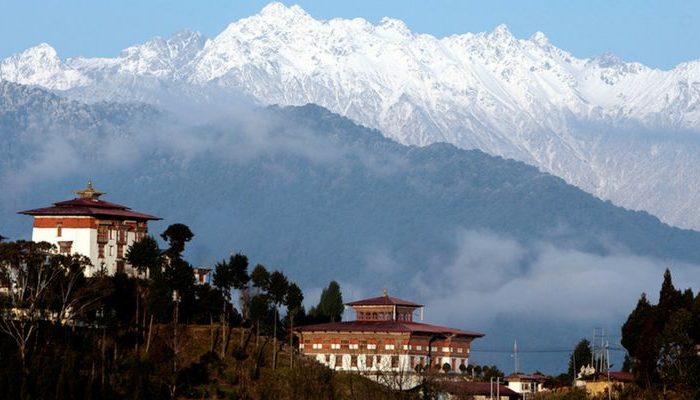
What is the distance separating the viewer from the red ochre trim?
518ft

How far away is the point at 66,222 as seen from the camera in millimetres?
158750

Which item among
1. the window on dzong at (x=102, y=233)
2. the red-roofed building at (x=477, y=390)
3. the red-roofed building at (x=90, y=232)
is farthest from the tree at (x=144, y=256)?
the red-roofed building at (x=477, y=390)

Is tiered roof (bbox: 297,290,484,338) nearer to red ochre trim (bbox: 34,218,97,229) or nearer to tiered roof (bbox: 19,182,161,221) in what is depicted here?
tiered roof (bbox: 19,182,161,221)

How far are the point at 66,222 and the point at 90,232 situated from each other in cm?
280

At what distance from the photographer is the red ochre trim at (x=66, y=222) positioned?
Answer: 158 meters

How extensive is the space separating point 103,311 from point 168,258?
15.7 meters

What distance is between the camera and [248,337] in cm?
14600

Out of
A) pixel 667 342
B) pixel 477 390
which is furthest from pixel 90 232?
pixel 667 342

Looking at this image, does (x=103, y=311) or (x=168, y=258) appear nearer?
(x=103, y=311)

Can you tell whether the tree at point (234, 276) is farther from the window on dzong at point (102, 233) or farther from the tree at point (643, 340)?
the tree at point (643, 340)

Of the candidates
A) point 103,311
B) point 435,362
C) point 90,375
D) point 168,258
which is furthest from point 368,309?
point 90,375

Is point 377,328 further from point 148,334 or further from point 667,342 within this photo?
point 667,342

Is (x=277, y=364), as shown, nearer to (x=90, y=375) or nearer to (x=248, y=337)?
(x=248, y=337)

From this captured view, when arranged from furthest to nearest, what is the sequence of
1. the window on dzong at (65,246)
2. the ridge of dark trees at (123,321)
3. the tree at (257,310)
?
1. the window on dzong at (65,246)
2. the tree at (257,310)
3. the ridge of dark trees at (123,321)
